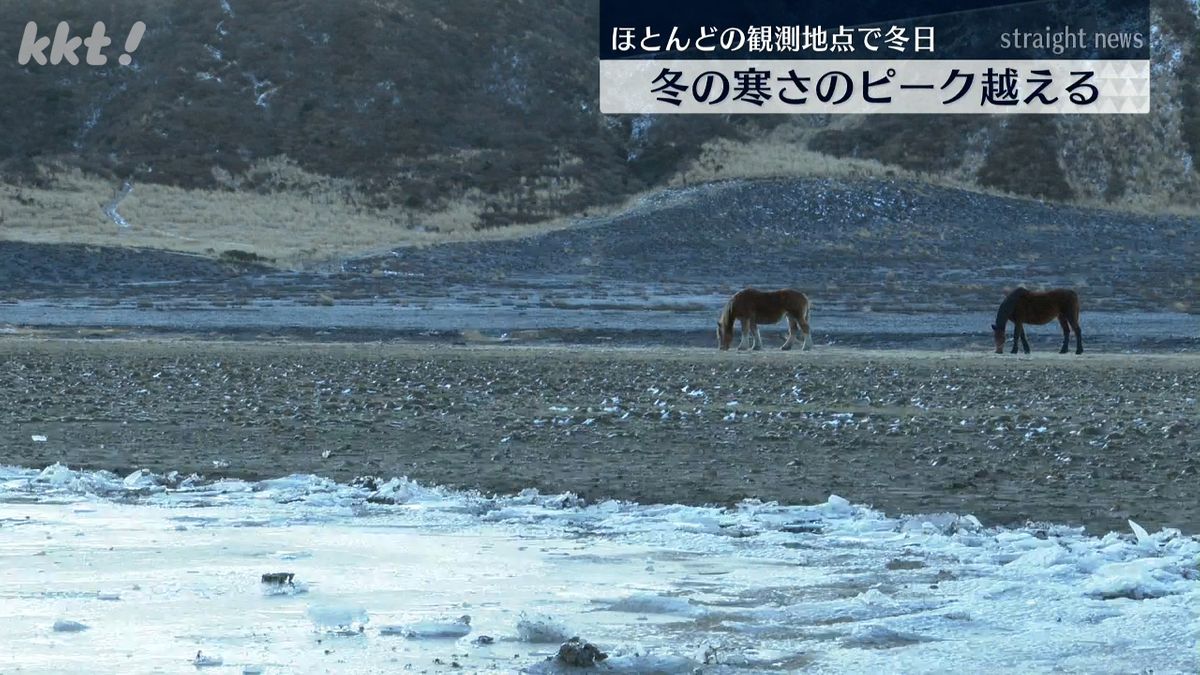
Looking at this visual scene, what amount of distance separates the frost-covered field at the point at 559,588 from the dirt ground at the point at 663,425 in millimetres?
809

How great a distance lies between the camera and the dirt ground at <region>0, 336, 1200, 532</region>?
1077 cm

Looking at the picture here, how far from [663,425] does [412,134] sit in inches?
2165

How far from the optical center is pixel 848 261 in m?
40.2

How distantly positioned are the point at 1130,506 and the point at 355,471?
5.07 meters

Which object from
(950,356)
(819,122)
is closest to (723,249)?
(950,356)

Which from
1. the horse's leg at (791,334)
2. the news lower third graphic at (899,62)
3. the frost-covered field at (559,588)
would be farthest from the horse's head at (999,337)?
the news lower third graphic at (899,62)

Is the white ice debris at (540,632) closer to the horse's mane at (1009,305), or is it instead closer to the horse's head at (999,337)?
the horse's head at (999,337)

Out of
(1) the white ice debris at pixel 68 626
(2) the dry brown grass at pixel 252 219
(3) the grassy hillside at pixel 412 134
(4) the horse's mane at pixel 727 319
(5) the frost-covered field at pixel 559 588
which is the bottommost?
(5) the frost-covered field at pixel 559 588

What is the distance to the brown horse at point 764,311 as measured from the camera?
2472cm

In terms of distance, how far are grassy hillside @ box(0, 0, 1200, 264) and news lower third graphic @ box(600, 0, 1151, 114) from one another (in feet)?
3.95

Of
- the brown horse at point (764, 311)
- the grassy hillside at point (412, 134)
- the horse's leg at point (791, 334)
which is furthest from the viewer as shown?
the grassy hillside at point (412, 134)

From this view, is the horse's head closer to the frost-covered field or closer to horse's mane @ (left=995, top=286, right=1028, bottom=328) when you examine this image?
horse's mane @ (left=995, top=286, right=1028, bottom=328)

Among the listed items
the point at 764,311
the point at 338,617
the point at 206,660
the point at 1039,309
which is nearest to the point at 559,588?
the point at 338,617

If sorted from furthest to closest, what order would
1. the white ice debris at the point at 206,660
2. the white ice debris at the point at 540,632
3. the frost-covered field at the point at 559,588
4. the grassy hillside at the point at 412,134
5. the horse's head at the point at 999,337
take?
the grassy hillside at the point at 412,134, the horse's head at the point at 999,337, the white ice debris at the point at 540,632, the frost-covered field at the point at 559,588, the white ice debris at the point at 206,660
